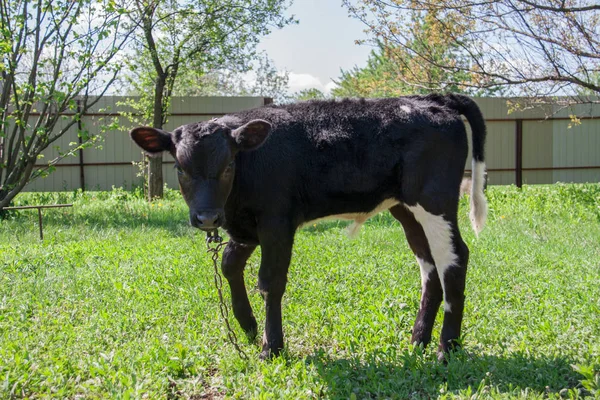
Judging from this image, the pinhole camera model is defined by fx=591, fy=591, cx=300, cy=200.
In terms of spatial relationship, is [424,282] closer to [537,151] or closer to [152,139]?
[152,139]

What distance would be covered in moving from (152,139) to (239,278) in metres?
1.29

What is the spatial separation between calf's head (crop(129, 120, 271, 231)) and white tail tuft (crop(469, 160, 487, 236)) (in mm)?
Answer: 1678

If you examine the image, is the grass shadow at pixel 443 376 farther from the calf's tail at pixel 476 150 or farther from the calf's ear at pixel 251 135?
the calf's ear at pixel 251 135

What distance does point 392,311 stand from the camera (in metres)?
5.25

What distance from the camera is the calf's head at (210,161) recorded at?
3.90 m

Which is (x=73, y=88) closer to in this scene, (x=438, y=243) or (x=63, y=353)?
(x=63, y=353)

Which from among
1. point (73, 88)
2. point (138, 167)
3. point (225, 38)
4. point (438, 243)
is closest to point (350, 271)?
point (438, 243)

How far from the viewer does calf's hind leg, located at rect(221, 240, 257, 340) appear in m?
4.67

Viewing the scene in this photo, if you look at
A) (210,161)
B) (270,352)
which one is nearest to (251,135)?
(210,161)

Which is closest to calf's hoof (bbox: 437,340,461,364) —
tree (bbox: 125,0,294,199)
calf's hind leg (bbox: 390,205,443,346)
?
calf's hind leg (bbox: 390,205,443,346)

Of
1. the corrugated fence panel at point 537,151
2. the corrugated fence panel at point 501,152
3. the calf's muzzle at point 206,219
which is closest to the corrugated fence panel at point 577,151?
the corrugated fence panel at point 537,151

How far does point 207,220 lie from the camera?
12.5 feet

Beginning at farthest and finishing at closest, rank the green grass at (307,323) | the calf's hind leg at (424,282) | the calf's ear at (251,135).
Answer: the calf's hind leg at (424,282)
the calf's ear at (251,135)
the green grass at (307,323)

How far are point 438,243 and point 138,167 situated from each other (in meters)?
14.9
